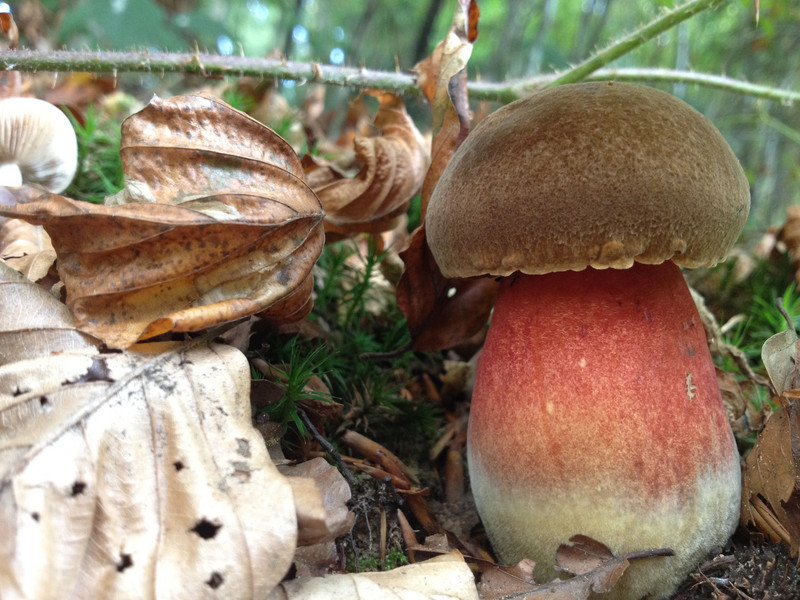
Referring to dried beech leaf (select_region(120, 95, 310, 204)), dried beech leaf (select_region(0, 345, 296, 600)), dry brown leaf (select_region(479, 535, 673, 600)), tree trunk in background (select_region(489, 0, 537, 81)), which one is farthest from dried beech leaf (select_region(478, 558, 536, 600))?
tree trunk in background (select_region(489, 0, 537, 81))

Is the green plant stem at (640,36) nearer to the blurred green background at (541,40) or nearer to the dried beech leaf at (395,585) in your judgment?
the blurred green background at (541,40)

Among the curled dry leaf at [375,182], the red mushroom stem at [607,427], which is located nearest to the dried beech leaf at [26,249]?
the curled dry leaf at [375,182]

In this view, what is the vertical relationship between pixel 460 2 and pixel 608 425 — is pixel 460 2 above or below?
above

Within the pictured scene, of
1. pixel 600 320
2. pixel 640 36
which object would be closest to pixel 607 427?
pixel 600 320

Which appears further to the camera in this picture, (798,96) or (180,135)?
(798,96)

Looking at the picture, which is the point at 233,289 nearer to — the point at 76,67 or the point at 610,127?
the point at 610,127

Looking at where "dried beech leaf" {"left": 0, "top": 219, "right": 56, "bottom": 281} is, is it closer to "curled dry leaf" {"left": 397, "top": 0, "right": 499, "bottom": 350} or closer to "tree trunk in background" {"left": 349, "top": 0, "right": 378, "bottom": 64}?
"curled dry leaf" {"left": 397, "top": 0, "right": 499, "bottom": 350}

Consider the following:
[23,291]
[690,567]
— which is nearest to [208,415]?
[23,291]
